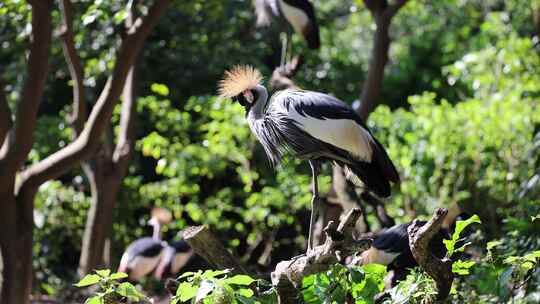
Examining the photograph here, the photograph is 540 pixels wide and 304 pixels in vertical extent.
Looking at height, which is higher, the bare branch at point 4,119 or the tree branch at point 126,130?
the bare branch at point 4,119

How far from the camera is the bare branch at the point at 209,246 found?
3.06 meters

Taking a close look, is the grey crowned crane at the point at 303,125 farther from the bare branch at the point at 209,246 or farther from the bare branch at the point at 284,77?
the bare branch at the point at 284,77

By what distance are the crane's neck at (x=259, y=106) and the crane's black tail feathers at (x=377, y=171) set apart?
49cm

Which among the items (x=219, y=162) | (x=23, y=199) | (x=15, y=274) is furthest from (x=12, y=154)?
(x=219, y=162)

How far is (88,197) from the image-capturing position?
324 inches

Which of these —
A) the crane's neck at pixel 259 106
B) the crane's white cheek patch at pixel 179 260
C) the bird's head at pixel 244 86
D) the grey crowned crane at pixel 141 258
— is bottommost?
the crane's white cheek patch at pixel 179 260

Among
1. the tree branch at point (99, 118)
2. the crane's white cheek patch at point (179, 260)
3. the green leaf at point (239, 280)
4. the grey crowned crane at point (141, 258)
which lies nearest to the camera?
the green leaf at point (239, 280)

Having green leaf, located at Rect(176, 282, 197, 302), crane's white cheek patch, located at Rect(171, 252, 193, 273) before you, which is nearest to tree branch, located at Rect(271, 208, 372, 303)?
green leaf, located at Rect(176, 282, 197, 302)

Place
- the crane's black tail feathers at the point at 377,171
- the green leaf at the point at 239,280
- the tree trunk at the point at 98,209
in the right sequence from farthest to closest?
the tree trunk at the point at 98,209
the crane's black tail feathers at the point at 377,171
the green leaf at the point at 239,280

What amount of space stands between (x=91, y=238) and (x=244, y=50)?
336 centimetres

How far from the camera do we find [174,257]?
6.75 m

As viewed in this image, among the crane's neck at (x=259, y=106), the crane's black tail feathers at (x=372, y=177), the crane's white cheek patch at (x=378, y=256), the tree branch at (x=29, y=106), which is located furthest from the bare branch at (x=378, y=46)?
the tree branch at (x=29, y=106)

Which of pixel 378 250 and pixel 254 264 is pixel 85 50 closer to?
pixel 254 264

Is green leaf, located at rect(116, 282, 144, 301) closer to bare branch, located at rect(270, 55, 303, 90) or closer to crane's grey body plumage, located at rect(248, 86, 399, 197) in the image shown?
crane's grey body plumage, located at rect(248, 86, 399, 197)
